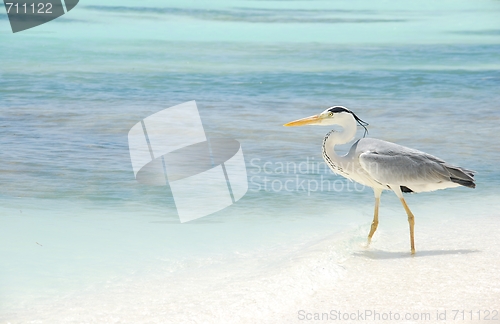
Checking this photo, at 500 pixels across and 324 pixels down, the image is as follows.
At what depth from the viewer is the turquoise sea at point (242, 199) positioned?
3.92m

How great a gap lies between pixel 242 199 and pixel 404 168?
5.37ft

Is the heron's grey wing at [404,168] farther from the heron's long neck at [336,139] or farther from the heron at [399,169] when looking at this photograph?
the heron's long neck at [336,139]

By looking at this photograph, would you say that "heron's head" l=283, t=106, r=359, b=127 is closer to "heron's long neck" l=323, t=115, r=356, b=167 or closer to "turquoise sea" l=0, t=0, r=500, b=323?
"heron's long neck" l=323, t=115, r=356, b=167

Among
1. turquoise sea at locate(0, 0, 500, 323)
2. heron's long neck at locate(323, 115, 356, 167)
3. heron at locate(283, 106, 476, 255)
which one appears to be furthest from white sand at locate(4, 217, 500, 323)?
heron's long neck at locate(323, 115, 356, 167)

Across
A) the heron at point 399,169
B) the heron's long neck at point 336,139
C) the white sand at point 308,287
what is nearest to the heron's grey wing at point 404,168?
the heron at point 399,169

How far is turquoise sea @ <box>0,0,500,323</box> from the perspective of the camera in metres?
3.92

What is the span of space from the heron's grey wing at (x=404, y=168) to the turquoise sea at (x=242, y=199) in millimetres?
443

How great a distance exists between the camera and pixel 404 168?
15.2 ft

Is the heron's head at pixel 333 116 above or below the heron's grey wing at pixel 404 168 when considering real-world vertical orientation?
above

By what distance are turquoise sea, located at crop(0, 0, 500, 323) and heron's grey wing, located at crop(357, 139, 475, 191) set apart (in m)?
0.44

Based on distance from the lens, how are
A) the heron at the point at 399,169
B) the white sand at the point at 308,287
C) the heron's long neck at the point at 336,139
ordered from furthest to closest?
the heron's long neck at the point at 336,139, the heron at the point at 399,169, the white sand at the point at 308,287

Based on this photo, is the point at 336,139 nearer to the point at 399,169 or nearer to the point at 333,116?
the point at 333,116

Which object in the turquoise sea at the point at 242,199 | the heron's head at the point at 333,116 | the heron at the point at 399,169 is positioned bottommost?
the turquoise sea at the point at 242,199

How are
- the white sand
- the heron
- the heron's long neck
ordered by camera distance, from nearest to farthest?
the white sand < the heron < the heron's long neck
